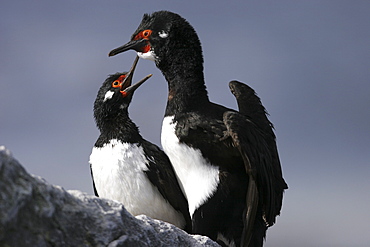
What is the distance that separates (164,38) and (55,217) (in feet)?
11.6

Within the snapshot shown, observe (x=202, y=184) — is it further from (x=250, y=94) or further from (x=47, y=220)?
(x=47, y=220)

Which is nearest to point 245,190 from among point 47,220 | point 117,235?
point 117,235

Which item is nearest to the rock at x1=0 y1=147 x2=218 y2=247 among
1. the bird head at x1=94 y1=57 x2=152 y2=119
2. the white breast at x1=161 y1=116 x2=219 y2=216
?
the white breast at x1=161 y1=116 x2=219 y2=216

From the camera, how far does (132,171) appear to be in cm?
612

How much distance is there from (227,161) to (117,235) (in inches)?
105

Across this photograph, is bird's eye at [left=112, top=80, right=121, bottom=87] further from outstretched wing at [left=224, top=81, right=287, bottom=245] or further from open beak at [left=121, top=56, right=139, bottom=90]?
outstretched wing at [left=224, top=81, right=287, bottom=245]

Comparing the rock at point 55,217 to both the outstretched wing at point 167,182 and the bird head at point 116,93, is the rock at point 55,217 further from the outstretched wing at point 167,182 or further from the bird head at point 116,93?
the bird head at point 116,93

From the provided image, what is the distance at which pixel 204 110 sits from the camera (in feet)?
19.1

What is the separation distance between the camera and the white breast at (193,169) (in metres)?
5.55

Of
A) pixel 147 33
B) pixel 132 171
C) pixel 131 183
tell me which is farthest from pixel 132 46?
pixel 131 183

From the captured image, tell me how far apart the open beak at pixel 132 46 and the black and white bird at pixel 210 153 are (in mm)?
160

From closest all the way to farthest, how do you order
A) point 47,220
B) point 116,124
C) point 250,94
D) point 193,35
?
point 47,220 → point 193,35 → point 116,124 → point 250,94

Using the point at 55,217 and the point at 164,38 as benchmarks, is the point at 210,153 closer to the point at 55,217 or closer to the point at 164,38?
the point at 164,38

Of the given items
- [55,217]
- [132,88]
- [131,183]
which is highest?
[132,88]
